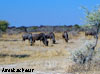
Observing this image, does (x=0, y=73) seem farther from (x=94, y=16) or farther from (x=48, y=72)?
(x=94, y=16)

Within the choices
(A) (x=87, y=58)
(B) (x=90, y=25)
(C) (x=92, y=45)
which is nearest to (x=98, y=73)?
(A) (x=87, y=58)

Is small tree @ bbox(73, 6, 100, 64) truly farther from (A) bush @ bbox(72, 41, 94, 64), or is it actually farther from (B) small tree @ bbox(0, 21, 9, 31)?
(B) small tree @ bbox(0, 21, 9, 31)

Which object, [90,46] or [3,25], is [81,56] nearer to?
[90,46]

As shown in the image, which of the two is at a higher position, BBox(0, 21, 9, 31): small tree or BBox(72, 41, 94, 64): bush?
BBox(0, 21, 9, 31): small tree

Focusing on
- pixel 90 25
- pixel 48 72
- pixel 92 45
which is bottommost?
pixel 48 72

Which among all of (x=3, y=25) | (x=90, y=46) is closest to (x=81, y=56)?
(x=90, y=46)

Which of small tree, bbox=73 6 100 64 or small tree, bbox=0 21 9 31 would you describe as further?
small tree, bbox=0 21 9 31

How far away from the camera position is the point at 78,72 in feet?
34.0

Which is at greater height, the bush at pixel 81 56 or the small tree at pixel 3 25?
the small tree at pixel 3 25

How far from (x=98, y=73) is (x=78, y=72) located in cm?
79

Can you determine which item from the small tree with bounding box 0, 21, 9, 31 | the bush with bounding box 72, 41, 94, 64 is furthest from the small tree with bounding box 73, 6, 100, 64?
the small tree with bounding box 0, 21, 9, 31

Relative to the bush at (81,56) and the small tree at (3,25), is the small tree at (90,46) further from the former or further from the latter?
the small tree at (3,25)

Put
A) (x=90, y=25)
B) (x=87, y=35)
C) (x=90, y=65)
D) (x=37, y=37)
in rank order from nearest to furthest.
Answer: (x=90, y=65)
(x=90, y=25)
(x=37, y=37)
(x=87, y=35)

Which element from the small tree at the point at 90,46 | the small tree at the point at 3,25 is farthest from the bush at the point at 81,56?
the small tree at the point at 3,25
